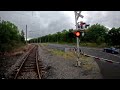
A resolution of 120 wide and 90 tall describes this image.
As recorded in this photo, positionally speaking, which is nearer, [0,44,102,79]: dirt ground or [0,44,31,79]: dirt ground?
[0,44,102,79]: dirt ground

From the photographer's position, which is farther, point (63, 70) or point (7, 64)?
point (7, 64)

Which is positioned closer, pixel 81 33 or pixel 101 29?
pixel 81 33

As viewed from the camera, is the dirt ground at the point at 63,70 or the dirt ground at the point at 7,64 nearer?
the dirt ground at the point at 63,70
